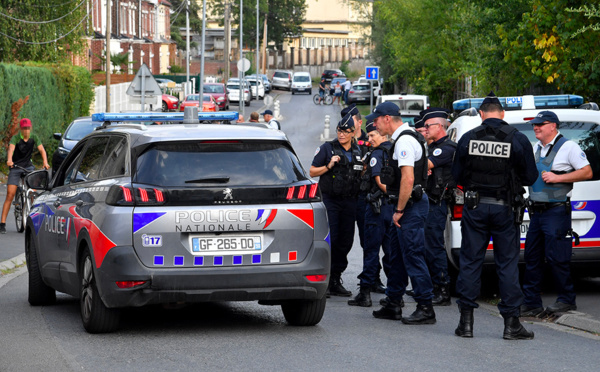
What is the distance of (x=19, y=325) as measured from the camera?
27.8 feet

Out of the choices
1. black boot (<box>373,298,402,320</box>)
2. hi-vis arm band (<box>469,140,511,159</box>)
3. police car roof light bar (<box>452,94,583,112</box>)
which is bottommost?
black boot (<box>373,298,402,320</box>)

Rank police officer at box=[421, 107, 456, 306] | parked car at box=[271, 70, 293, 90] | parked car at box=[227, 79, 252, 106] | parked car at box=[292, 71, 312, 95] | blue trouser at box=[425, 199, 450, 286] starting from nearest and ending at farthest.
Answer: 1. police officer at box=[421, 107, 456, 306]
2. blue trouser at box=[425, 199, 450, 286]
3. parked car at box=[227, 79, 252, 106]
4. parked car at box=[292, 71, 312, 95]
5. parked car at box=[271, 70, 293, 90]

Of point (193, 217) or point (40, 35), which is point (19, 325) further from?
point (40, 35)

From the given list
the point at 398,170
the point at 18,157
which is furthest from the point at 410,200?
the point at 18,157

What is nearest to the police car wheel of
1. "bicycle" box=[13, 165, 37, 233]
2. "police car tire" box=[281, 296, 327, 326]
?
"police car tire" box=[281, 296, 327, 326]

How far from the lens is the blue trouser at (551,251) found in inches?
364

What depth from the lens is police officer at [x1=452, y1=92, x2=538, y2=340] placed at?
792 cm

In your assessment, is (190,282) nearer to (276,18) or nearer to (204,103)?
(204,103)

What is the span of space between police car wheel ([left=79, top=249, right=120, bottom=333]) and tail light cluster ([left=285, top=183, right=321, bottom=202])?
1594 millimetres

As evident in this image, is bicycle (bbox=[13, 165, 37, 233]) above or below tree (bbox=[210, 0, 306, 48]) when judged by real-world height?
below

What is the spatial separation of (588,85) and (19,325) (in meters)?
10.1

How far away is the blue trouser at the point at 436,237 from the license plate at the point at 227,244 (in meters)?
2.76

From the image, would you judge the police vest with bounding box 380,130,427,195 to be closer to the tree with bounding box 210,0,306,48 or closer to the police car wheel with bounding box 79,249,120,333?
the police car wheel with bounding box 79,249,120,333

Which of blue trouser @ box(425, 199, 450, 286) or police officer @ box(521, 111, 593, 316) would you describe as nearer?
police officer @ box(521, 111, 593, 316)
